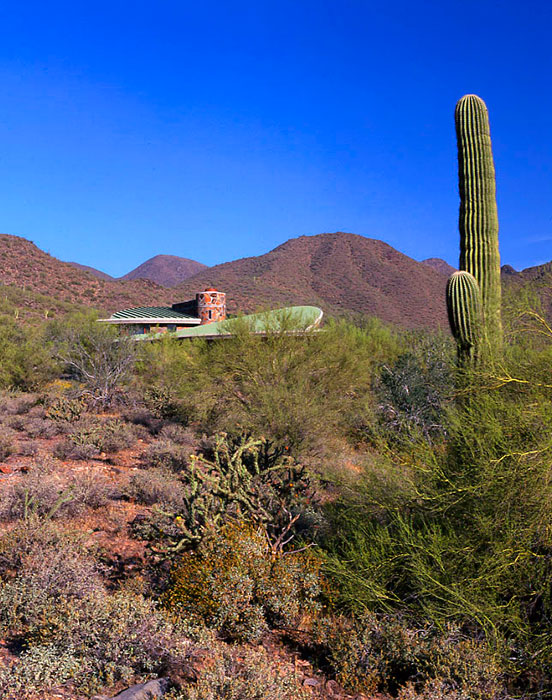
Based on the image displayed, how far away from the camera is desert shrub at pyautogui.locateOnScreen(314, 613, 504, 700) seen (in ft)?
11.9

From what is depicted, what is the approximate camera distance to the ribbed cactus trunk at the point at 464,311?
6.18 m

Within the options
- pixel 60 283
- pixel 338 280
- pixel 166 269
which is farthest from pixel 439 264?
pixel 166 269

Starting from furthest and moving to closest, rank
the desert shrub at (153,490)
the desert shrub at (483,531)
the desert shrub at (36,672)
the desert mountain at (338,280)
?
the desert mountain at (338,280)
the desert shrub at (153,490)
the desert shrub at (483,531)
the desert shrub at (36,672)

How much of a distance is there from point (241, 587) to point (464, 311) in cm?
414

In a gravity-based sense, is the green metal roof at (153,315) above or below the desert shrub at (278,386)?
above

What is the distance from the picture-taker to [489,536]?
398 centimetres

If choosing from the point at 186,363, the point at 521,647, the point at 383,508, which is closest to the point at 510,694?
the point at 521,647

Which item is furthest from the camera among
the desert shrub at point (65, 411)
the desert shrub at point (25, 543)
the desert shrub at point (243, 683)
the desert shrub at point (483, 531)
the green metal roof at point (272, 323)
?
the green metal roof at point (272, 323)

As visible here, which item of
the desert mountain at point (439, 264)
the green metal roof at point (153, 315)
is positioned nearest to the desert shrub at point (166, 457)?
the green metal roof at point (153, 315)

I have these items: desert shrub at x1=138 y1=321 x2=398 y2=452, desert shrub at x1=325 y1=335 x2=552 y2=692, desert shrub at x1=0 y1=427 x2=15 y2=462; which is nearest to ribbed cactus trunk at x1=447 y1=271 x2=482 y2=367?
desert shrub at x1=325 y1=335 x2=552 y2=692

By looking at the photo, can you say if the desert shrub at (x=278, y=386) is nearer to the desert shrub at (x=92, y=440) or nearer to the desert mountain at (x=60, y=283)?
the desert shrub at (x=92, y=440)

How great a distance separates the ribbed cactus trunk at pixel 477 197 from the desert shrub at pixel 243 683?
522cm

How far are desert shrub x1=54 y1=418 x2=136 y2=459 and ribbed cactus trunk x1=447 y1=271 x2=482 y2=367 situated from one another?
7616 mm

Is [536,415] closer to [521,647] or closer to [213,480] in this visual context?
[521,647]
